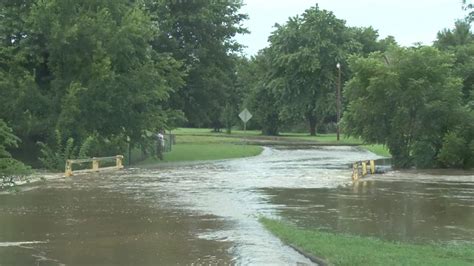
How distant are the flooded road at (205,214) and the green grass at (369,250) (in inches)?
15.3

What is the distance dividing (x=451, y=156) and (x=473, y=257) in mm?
21819

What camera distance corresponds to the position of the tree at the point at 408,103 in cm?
3072

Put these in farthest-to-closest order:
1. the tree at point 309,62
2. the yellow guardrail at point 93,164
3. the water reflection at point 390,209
Result: the tree at point 309,62 < the yellow guardrail at point 93,164 < the water reflection at point 390,209

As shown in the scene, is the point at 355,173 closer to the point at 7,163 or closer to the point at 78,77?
the point at 78,77

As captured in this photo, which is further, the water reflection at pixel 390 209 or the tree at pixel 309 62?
the tree at pixel 309 62

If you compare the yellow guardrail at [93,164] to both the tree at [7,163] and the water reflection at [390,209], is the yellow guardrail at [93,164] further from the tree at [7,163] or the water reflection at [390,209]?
the tree at [7,163]

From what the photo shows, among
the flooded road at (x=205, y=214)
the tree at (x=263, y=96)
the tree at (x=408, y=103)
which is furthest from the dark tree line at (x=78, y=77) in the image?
the tree at (x=263, y=96)

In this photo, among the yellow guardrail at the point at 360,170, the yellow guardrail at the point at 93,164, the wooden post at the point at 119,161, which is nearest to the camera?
the yellow guardrail at the point at 360,170

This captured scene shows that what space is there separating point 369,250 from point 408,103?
74.1 feet

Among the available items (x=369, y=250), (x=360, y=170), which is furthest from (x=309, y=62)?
(x=369, y=250)

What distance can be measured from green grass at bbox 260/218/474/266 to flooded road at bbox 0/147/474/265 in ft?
1.27

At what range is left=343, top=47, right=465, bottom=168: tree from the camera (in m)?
30.7

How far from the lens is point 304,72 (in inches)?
2785

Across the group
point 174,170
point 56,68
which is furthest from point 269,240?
point 56,68
